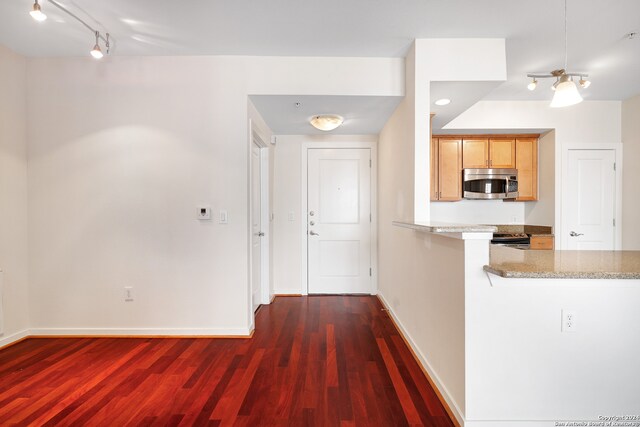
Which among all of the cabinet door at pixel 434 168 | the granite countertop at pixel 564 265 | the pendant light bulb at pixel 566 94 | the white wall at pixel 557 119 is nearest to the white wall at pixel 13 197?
→ the granite countertop at pixel 564 265

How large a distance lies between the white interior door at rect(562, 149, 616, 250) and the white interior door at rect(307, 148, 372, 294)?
2.47m

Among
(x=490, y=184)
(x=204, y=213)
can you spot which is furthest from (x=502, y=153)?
(x=204, y=213)

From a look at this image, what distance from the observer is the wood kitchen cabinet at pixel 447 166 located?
396 centimetres

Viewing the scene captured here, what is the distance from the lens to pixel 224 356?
240 centimetres

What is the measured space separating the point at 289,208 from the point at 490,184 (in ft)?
8.63

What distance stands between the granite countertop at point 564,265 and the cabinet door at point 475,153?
2231mm

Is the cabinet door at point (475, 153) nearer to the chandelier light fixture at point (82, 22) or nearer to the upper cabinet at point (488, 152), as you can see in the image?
the upper cabinet at point (488, 152)

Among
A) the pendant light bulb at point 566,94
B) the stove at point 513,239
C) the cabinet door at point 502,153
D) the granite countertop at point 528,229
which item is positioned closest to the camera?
the pendant light bulb at point 566,94

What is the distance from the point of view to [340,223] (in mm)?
4094

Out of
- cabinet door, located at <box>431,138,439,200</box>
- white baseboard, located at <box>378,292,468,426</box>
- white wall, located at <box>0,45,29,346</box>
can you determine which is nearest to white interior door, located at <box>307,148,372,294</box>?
cabinet door, located at <box>431,138,439,200</box>

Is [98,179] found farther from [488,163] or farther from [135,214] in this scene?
[488,163]

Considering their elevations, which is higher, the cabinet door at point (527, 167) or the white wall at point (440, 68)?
the white wall at point (440, 68)

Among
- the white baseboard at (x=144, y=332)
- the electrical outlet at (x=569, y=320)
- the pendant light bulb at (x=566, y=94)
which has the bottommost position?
the white baseboard at (x=144, y=332)

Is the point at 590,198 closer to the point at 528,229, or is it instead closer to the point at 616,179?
the point at 616,179
